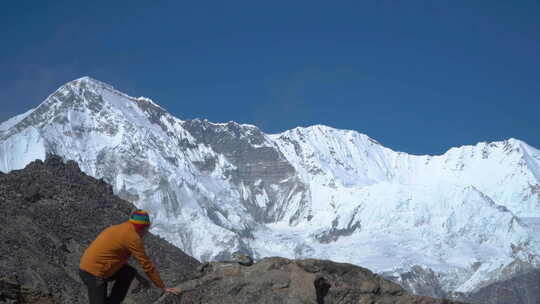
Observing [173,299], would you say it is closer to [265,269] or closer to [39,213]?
[265,269]

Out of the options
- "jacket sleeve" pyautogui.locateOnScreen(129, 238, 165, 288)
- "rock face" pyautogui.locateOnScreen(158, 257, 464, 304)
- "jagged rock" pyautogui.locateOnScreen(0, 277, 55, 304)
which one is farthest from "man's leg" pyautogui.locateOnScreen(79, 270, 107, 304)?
"rock face" pyautogui.locateOnScreen(158, 257, 464, 304)

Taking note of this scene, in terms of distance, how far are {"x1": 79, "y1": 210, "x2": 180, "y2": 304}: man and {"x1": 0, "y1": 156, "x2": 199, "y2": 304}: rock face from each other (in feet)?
19.2

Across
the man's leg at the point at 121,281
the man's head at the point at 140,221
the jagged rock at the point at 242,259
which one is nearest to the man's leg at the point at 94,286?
the man's leg at the point at 121,281

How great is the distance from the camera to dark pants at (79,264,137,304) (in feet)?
39.1

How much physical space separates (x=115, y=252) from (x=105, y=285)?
2.10ft

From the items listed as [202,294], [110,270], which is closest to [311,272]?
[202,294]

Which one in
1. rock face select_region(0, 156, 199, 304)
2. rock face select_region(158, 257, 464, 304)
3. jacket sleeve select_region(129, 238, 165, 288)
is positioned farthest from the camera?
rock face select_region(0, 156, 199, 304)

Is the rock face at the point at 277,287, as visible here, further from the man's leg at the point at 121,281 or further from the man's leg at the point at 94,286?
the man's leg at the point at 94,286

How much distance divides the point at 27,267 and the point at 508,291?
7006 inches

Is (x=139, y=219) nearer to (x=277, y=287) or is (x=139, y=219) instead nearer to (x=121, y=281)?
(x=121, y=281)

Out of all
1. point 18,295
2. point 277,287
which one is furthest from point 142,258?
point 277,287

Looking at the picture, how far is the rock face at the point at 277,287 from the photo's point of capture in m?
14.9

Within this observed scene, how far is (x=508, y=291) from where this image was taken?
636 feet

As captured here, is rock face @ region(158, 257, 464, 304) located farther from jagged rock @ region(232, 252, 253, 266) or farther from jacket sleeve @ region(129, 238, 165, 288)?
jacket sleeve @ region(129, 238, 165, 288)
